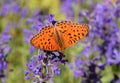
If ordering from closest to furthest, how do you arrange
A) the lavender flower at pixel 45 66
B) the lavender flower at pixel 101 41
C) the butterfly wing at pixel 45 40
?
1. the butterfly wing at pixel 45 40
2. the lavender flower at pixel 45 66
3. the lavender flower at pixel 101 41

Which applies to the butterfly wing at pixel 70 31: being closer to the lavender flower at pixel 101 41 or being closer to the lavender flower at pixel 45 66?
the lavender flower at pixel 45 66

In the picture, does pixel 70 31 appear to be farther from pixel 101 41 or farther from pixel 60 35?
pixel 101 41

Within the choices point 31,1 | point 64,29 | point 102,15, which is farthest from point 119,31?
point 31,1

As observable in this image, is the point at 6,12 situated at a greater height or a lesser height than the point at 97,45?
greater

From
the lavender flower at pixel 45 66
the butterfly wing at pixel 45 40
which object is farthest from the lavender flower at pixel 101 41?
the butterfly wing at pixel 45 40

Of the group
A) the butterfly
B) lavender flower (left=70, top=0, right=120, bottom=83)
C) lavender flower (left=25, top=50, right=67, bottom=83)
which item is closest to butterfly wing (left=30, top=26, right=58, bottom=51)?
the butterfly

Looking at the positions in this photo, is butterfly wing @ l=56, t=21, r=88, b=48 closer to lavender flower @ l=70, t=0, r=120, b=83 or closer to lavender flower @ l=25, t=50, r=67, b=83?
lavender flower @ l=25, t=50, r=67, b=83

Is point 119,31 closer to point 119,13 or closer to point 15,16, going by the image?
point 119,13
